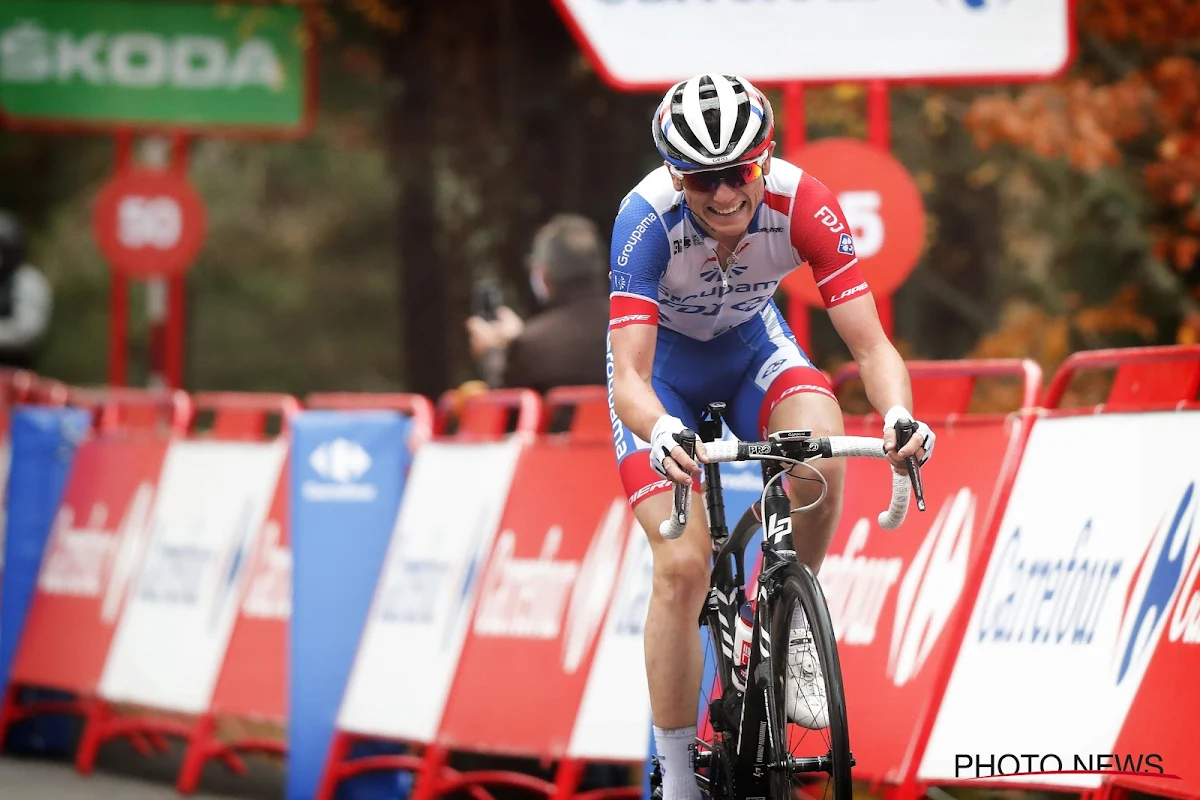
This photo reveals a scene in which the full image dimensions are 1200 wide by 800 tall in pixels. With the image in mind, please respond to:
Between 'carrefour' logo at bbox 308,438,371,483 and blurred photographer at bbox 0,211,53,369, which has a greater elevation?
blurred photographer at bbox 0,211,53,369

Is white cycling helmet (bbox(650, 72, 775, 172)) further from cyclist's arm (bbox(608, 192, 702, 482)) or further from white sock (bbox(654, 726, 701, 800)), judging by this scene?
white sock (bbox(654, 726, 701, 800))

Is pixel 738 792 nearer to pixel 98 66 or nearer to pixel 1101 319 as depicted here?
pixel 1101 319

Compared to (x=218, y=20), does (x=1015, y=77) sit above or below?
below

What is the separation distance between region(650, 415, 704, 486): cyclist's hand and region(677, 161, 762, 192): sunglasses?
77cm

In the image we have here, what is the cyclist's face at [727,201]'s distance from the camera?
5926 millimetres

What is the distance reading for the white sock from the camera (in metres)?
6.27

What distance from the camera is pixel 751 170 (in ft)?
19.3

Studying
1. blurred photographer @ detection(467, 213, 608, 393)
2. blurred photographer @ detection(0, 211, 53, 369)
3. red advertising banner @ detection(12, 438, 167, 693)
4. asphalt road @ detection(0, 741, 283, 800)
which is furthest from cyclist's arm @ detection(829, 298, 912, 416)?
blurred photographer @ detection(0, 211, 53, 369)

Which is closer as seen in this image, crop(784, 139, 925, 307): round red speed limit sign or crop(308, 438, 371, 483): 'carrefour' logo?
crop(784, 139, 925, 307): round red speed limit sign

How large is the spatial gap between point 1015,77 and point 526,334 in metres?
2.56

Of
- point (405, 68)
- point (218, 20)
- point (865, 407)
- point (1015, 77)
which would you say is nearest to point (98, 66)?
point (218, 20)

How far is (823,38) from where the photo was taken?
29.3 ft

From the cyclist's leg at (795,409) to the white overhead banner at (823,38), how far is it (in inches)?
96.1

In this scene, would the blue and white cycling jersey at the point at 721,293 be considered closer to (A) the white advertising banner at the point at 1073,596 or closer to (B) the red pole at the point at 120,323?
(A) the white advertising banner at the point at 1073,596
